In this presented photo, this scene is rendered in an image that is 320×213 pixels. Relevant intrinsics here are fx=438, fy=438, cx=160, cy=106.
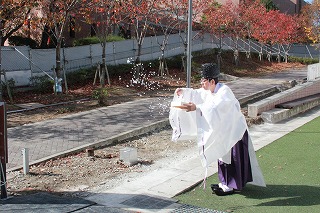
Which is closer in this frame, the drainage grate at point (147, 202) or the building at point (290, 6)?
the drainage grate at point (147, 202)

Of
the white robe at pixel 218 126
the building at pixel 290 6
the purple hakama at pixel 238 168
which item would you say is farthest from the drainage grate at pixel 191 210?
the building at pixel 290 6

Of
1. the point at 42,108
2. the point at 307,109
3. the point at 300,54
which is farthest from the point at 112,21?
the point at 300,54

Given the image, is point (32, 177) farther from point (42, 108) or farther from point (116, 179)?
point (42, 108)

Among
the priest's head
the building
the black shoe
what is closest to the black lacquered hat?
the priest's head

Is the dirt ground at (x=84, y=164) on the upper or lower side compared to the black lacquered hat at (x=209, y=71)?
lower

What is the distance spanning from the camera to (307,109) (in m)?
15.1

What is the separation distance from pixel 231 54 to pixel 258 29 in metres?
2.64

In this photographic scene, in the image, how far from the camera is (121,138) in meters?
9.86

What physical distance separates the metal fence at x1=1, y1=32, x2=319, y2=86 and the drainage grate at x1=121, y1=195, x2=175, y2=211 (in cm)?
1149

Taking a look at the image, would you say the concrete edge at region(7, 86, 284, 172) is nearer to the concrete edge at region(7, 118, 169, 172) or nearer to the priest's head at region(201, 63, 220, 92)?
the concrete edge at region(7, 118, 169, 172)

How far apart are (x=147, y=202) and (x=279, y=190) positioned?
200 cm

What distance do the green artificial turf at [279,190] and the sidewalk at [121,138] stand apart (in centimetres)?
43

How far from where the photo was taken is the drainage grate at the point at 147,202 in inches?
224

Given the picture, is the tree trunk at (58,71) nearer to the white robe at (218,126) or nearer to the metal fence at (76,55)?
the metal fence at (76,55)
